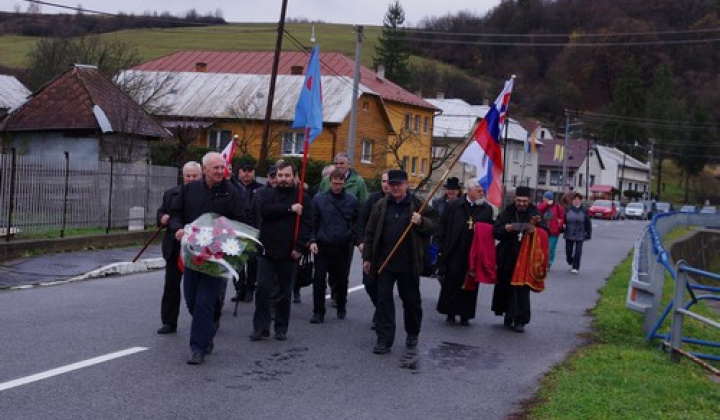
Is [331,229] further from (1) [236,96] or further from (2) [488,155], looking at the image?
(1) [236,96]

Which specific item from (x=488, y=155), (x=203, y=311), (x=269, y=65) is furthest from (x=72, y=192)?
(x=269, y=65)

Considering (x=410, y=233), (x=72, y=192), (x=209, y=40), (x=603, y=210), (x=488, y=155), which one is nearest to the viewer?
(x=410, y=233)

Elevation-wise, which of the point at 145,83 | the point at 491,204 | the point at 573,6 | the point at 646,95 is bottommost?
the point at 491,204

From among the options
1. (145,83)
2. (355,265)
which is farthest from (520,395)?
(145,83)

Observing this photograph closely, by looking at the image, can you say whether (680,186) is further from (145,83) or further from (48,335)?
(48,335)

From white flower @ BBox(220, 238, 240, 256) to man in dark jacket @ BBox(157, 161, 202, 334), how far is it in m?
1.45

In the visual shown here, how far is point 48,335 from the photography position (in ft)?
30.8

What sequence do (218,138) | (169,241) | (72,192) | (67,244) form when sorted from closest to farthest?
1. (169,241)
2. (67,244)
3. (72,192)
4. (218,138)

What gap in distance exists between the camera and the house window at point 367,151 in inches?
2231

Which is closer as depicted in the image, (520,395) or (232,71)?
(520,395)

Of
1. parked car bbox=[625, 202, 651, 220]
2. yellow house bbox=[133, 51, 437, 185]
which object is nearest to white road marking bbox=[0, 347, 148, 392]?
yellow house bbox=[133, 51, 437, 185]

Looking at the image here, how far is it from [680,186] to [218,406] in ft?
377

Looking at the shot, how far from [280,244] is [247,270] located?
2953 millimetres

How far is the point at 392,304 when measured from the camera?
9484 millimetres
